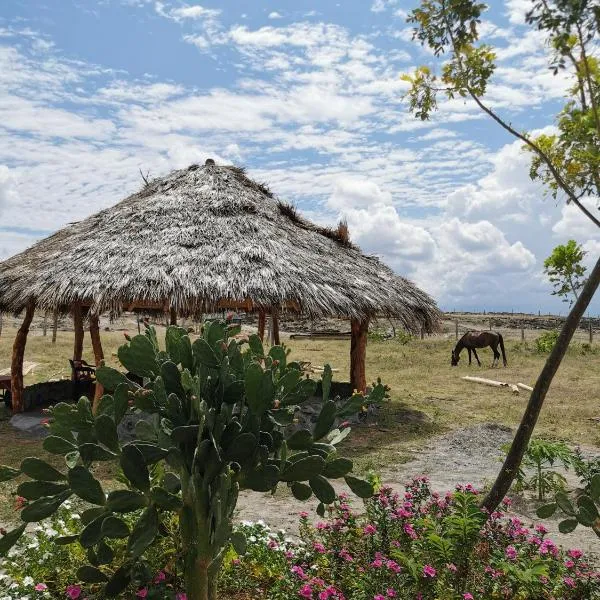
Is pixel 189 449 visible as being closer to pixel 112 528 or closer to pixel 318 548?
pixel 112 528

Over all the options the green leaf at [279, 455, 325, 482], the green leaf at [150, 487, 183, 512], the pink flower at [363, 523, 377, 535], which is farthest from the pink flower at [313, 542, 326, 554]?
the green leaf at [150, 487, 183, 512]

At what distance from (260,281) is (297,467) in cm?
652

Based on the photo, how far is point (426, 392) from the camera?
13.3 metres

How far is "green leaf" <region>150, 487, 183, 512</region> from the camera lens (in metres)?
2.59

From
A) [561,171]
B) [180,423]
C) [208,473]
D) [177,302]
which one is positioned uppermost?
[561,171]

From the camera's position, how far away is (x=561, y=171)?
4.79m

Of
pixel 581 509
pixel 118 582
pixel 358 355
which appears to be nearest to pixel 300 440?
pixel 118 582

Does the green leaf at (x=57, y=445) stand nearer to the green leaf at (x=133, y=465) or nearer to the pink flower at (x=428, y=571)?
the green leaf at (x=133, y=465)

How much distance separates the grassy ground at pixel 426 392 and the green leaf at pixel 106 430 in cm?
110

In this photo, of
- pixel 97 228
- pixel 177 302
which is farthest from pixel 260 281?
pixel 97 228

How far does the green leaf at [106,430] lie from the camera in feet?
8.43

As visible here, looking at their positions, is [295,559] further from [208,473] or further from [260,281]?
[260,281]

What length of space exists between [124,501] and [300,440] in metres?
0.77

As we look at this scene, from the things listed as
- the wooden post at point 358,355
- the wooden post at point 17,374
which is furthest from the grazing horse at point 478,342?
the wooden post at point 17,374
